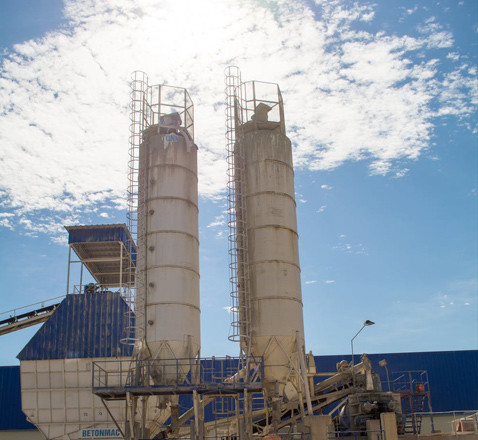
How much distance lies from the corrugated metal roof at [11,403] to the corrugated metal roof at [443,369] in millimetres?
21490

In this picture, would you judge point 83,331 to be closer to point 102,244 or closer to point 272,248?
point 102,244

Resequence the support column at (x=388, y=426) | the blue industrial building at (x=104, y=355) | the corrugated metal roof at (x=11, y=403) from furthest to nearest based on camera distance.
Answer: the corrugated metal roof at (x=11, y=403)
the blue industrial building at (x=104, y=355)
the support column at (x=388, y=426)

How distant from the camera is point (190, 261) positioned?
25.5m

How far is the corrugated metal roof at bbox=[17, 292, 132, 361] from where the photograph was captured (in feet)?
94.1

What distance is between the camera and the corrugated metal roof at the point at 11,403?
37.7 meters

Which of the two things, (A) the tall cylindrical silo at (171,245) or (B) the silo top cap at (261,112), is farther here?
(B) the silo top cap at (261,112)

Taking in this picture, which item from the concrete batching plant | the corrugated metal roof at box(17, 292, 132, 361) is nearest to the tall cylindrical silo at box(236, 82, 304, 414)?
the concrete batching plant

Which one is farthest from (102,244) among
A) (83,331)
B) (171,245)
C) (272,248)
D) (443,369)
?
(443,369)

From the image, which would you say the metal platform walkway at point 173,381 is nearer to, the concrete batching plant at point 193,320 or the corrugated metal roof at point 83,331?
the concrete batching plant at point 193,320

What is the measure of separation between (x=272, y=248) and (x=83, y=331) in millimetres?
11430

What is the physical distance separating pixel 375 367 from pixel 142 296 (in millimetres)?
22176

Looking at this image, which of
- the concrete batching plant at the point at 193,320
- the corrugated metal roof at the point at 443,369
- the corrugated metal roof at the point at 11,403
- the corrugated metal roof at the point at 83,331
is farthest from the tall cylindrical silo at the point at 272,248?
the corrugated metal roof at the point at 11,403

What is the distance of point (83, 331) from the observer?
29.2m

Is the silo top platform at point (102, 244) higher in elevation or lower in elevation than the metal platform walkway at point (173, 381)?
higher
